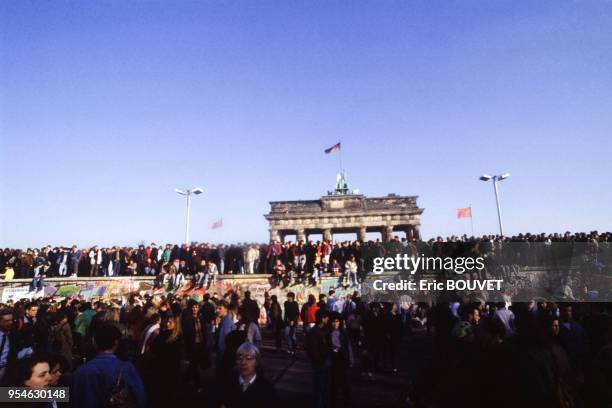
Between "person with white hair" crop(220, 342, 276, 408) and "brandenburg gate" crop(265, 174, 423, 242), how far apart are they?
3457 cm

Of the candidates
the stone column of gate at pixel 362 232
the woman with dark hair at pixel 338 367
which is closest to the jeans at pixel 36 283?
the woman with dark hair at pixel 338 367

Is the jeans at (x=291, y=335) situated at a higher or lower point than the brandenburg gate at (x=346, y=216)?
lower

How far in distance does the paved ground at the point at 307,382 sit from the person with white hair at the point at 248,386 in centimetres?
182

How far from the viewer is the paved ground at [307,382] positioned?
678 cm

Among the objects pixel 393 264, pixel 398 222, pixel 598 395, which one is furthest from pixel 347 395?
pixel 398 222

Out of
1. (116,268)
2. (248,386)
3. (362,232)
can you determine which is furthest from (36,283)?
(362,232)

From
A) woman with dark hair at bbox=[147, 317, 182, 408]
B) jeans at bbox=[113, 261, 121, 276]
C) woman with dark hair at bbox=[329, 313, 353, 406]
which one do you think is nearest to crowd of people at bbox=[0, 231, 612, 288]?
jeans at bbox=[113, 261, 121, 276]

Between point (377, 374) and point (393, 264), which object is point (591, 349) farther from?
point (393, 264)

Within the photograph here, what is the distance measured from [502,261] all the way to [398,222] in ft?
69.0

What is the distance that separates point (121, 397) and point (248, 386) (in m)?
1.06

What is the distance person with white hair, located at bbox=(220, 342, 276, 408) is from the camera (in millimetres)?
3002

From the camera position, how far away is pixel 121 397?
3031 mm

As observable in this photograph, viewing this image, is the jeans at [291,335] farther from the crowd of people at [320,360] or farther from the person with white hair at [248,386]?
the person with white hair at [248,386]

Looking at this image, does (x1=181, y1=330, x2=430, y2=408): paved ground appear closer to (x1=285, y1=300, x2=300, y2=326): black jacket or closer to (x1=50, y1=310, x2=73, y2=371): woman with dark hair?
(x1=285, y1=300, x2=300, y2=326): black jacket
